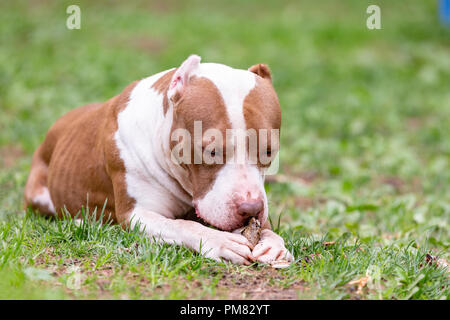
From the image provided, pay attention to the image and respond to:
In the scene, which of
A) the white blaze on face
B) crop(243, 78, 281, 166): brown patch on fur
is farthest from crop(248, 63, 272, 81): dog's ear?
the white blaze on face

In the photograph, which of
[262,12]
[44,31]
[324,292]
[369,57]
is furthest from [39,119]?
[262,12]

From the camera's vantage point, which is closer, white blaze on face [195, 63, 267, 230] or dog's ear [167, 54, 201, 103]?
white blaze on face [195, 63, 267, 230]

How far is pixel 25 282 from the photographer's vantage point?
2887 mm

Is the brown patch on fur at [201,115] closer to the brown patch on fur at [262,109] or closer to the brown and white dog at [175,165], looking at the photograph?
the brown and white dog at [175,165]

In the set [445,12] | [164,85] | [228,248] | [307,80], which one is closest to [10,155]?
[164,85]

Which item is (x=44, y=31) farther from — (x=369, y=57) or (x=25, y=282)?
(x=25, y=282)

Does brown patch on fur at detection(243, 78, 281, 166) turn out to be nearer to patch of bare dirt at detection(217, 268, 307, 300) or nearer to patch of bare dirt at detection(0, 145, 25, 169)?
patch of bare dirt at detection(217, 268, 307, 300)

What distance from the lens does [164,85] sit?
3.82 metres

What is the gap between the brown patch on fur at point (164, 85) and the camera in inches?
145

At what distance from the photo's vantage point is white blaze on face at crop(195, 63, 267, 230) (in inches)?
126

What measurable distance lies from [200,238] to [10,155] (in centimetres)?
416

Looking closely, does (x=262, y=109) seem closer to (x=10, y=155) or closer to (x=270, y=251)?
(x=270, y=251)

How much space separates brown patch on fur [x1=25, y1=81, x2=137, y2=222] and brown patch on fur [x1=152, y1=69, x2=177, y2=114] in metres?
0.27

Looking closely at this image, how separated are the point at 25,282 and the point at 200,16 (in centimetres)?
1180
